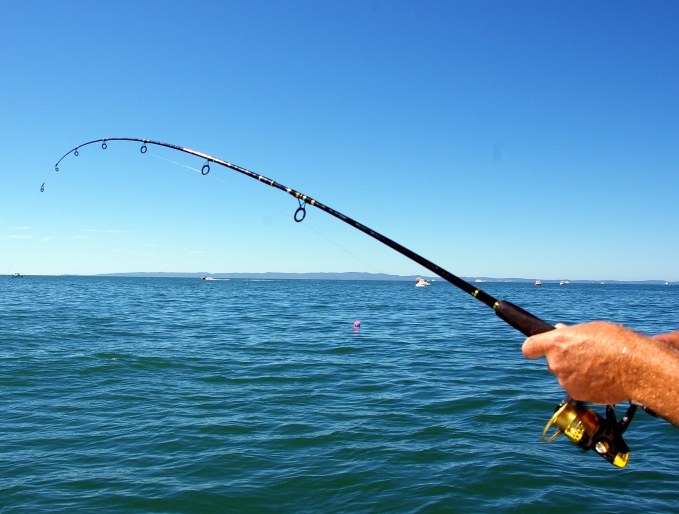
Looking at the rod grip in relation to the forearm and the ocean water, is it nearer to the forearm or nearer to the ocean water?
the forearm

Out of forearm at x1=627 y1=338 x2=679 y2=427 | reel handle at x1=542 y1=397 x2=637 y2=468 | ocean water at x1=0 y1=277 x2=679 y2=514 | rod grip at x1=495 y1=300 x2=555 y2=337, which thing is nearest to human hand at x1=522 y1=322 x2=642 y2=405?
forearm at x1=627 y1=338 x2=679 y2=427

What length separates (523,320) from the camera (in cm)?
296

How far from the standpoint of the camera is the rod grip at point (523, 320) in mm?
2865

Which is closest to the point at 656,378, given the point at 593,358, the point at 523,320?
the point at 593,358

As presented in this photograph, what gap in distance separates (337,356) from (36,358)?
7945mm

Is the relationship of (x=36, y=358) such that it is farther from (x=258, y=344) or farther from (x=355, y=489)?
(x=355, y=489)

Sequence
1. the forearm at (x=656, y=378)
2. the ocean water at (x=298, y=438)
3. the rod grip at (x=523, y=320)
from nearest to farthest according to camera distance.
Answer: the forearm at (x=656, y=378), the rod grip at (x=523, y=320), the ocean water at (x=298, y=438)

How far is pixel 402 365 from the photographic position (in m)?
13.3

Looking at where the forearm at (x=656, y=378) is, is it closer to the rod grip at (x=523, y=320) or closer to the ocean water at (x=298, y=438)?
the rod grip at (x=523, y=320)

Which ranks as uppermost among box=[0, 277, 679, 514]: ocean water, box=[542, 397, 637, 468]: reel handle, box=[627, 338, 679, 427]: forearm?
box=[627, 338, 679, 427]: forearm

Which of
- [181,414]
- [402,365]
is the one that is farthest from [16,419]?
[402,365]

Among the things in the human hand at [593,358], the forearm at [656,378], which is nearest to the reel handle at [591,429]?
the human hand at [593,358]

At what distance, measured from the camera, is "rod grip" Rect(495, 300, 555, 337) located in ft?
9.40

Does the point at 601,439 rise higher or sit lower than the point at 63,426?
higher
